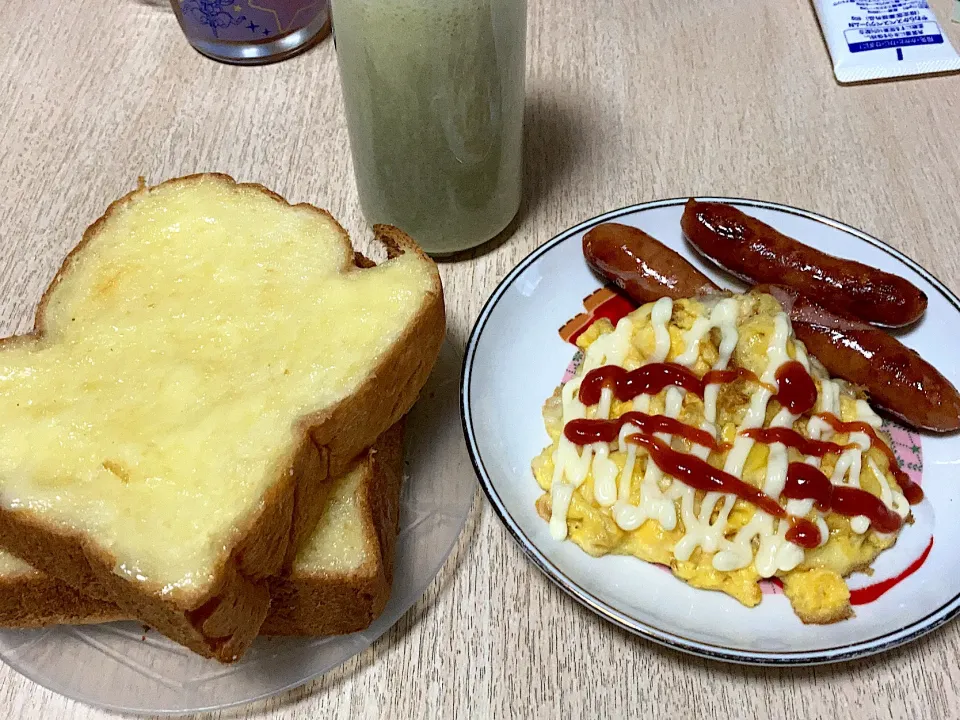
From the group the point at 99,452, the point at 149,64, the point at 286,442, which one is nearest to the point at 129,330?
the point at 99,452

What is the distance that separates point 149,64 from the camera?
216 cm

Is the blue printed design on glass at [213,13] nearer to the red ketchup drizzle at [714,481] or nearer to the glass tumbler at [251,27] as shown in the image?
the glass tumbler at [251,27]

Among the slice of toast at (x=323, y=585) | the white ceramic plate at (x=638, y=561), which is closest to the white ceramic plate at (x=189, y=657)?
the slice of toast at (x=323, y=585)

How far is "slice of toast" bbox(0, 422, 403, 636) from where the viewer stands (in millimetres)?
1100

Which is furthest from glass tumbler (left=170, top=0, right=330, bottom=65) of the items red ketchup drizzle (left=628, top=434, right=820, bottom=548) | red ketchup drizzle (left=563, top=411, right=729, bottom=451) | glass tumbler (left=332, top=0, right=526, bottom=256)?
red ketchup drizzle (left=628, top=434, right=820, bottom=548)

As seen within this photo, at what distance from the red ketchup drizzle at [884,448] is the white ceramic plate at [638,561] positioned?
0.07ft

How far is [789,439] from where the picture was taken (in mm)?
1232

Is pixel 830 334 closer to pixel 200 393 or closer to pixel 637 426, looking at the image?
pixel 637 426

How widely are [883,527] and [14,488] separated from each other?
4.09 feet

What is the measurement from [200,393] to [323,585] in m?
0.33

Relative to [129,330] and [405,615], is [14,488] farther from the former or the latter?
[405,615]

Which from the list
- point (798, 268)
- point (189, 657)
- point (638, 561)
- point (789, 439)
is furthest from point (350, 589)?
point (798, 268)

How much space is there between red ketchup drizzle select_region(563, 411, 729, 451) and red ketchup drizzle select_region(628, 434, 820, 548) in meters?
0.03

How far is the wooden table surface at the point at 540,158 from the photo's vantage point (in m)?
1.14
